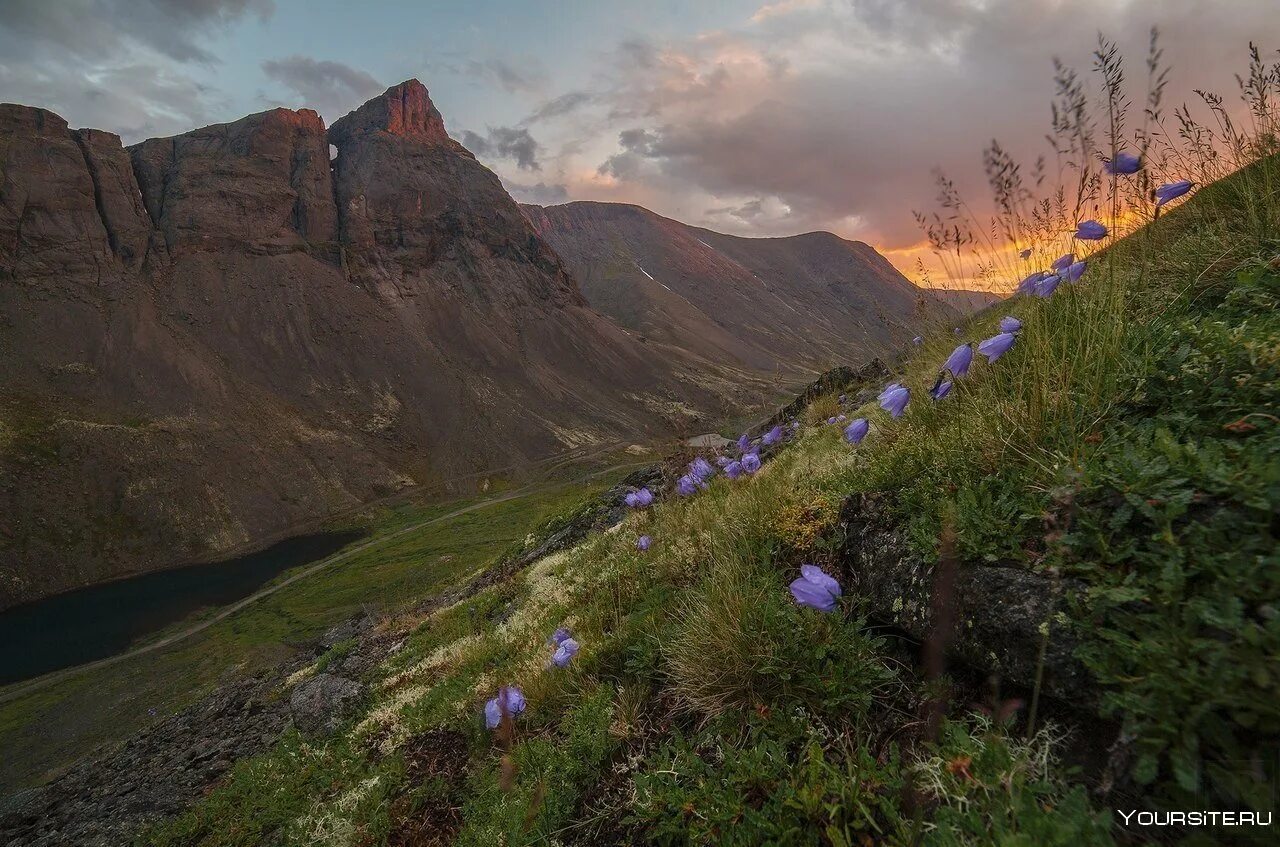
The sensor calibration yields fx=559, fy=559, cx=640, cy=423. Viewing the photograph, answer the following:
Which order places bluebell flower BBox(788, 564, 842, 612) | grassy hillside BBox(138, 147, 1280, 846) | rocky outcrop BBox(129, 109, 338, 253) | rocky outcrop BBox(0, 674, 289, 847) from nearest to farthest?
grassy hillside BBox(138, 147, 1280, 846), bluebell flower BBox(788, 564, 842, 612), rocky outcrop BBox(0, 674, 289, 847), rocky outcrop BBox(129, 109, 338, 253)

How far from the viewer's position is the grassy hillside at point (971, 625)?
1.83 m

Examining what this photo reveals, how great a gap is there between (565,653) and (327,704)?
7321 millimetres

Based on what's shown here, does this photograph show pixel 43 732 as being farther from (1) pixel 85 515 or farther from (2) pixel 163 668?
(1) pixel 85 515

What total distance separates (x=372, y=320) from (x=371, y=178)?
194ft

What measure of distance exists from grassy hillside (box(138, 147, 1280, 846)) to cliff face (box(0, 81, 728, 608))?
10559 centimetres

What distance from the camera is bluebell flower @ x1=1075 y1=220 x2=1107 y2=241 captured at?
3705 millimetres

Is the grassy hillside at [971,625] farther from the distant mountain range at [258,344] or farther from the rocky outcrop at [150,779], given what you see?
the distant mountain range at [258,344]

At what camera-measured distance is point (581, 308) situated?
199875mm

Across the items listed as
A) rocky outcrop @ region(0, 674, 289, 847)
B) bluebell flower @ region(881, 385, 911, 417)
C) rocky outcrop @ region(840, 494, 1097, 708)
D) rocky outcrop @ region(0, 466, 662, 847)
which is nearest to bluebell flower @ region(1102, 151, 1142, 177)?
bluebell flower @ region(881, 385, 911, 417)

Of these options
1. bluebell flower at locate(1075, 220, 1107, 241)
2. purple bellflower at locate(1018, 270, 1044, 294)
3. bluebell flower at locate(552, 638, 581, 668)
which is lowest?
bluebell flower at locate(552, 638, 581, 668)

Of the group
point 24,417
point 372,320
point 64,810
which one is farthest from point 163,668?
point 372,320

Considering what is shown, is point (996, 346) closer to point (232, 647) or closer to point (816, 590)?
point (816, 590)

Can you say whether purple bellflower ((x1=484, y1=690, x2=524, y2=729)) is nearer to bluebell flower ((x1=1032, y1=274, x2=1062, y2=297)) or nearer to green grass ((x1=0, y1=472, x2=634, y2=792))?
bluebell flower ((x1=1032, y1=274, x2=1062, y2=297))

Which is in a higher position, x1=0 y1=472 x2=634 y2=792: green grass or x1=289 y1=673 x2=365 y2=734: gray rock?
x1=289 y1=673 x2=365 y2=734: gray rock
